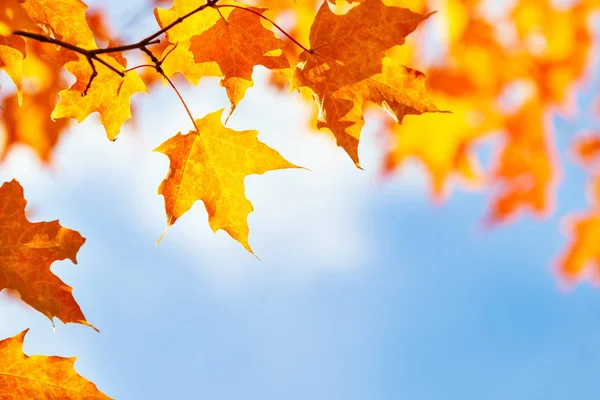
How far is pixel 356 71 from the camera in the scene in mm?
1499

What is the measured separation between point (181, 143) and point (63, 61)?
0.33 metres

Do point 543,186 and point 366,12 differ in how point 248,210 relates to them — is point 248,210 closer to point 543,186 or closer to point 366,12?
point 366,12

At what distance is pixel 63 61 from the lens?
4.88 ft

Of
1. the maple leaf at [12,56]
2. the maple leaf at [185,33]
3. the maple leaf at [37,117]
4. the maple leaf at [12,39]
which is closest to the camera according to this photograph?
the maple leaf at [12,39]

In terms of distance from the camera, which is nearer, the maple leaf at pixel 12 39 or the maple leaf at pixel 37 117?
the maple leaf at pixel 12 39

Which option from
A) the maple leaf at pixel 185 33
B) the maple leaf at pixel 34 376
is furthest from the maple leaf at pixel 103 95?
the maple leaf at pixel 34 376

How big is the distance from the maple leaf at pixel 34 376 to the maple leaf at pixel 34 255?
0.09 meters

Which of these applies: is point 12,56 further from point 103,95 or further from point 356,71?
point 356,71

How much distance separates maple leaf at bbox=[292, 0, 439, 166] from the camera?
1.47 meters

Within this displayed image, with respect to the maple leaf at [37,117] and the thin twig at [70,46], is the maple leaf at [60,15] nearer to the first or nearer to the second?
the thin twig at [70,46]

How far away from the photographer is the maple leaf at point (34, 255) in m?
1.32

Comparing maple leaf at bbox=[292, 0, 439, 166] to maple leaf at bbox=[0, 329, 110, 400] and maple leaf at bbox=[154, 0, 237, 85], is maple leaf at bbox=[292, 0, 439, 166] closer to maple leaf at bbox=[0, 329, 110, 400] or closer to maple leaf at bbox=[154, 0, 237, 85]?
maple leaf at bbox=[154, 0, 237, 85]

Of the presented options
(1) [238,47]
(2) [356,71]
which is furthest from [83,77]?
(2) [356,71]

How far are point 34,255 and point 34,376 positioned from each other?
26 centimetres
